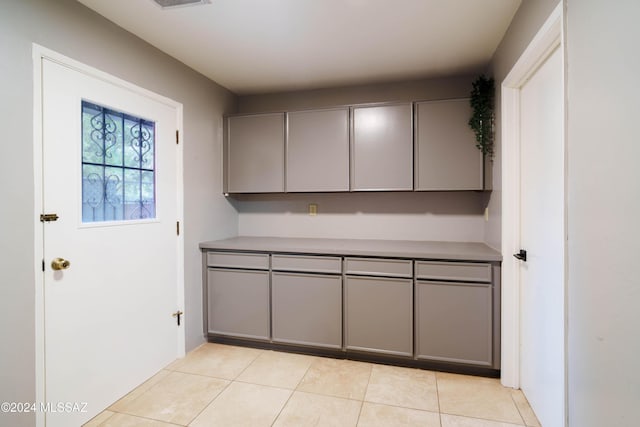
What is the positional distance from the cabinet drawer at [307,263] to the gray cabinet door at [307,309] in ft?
0.17

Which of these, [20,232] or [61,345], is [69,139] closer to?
[20,232]

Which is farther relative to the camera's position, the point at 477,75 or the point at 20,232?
the point at 477,75

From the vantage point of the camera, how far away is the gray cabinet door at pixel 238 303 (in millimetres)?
2818

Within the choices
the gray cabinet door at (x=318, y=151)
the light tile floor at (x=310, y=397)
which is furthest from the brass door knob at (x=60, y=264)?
the gray cabinet door at (x=318, y=151)

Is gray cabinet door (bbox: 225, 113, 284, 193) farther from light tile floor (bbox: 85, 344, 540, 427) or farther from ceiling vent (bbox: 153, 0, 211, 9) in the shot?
light tile floor (bbox: 85, 344, 540, 427)

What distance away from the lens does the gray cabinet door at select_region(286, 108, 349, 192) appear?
2912mm

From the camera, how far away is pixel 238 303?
288 centimetres

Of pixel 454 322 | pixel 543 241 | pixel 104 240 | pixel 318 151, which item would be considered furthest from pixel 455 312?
pixel 104 240

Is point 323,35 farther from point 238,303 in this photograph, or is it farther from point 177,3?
point 238,303

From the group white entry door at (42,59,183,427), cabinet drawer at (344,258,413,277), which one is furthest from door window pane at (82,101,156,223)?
cabinet drawer at (344,258,413,277)

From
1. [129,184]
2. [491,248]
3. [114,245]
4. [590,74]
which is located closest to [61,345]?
[114,245]

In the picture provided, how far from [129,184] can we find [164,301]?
0.95 meters

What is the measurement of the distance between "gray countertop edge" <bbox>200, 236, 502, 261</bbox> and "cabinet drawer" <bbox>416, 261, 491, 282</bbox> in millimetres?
48

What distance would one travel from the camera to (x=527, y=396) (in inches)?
81.8
